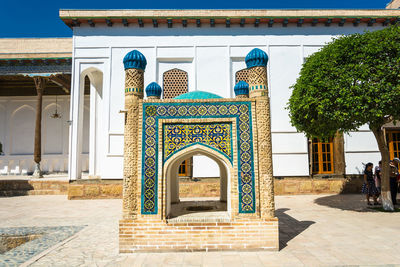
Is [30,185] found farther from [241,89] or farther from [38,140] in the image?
[241,89]

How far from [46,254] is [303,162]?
9491mm

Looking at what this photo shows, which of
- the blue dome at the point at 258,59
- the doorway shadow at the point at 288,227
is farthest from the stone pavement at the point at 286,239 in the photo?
the blue dome at the point at 258,59

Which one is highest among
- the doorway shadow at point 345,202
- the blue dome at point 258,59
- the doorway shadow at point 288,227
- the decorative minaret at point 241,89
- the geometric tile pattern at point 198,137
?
the blue dome at point 258,59

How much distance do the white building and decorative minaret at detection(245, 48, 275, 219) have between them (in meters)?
6.33

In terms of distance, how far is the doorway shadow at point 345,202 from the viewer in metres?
7.83

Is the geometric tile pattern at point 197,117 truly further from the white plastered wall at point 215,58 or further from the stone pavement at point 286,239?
the white plastered wall at point 215,58

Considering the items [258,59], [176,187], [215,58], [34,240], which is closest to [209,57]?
[215,58]

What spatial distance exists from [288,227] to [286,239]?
3.24 ft

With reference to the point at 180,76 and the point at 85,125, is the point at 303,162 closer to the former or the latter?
the point at 180,76

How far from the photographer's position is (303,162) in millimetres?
10859

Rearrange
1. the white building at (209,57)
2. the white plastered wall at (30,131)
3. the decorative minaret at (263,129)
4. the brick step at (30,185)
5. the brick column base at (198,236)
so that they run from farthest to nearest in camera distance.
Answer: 1. the white plastered wall at (30,131)
2. the brick step at (30,185)
3. the white building at (209,57)
4. the decorative minaret at (263,129)
5. the brick column base at (198,236)

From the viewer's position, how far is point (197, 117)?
4605 mm

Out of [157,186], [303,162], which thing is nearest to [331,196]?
[303,162]

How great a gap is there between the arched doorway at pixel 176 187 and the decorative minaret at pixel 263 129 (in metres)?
0.58
